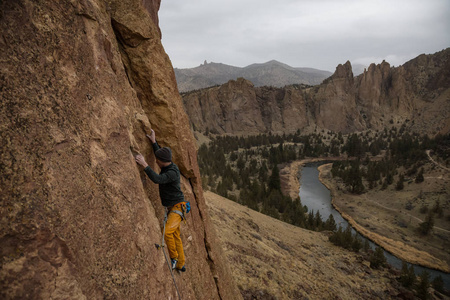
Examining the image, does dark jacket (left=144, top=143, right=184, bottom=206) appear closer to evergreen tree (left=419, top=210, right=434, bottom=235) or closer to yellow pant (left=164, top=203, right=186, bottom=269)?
yellow pant (left=164, top=203, right=186, bottom=269)

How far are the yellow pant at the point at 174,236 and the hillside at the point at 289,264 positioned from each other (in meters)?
7.66

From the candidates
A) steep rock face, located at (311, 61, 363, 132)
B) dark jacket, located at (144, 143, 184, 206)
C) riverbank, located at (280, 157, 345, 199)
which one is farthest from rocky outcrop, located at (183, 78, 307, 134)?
dark jacket, located at (144, 143, 184, 206)

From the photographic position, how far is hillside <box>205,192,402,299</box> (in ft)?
40.1

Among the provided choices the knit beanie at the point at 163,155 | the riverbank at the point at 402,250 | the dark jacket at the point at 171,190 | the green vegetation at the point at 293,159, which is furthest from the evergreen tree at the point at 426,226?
the knit beanie at the point at 163,155

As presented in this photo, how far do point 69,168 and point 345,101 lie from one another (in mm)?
109065

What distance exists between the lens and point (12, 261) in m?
2.16

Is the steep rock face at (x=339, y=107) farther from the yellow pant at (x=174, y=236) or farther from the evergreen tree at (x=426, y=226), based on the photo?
the yellow pant at (x=174, y=236)

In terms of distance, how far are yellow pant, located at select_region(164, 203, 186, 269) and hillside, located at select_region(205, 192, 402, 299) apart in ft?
25.1

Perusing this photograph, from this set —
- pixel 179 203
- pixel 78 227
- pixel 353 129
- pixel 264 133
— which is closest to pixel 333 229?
pixel 179 203

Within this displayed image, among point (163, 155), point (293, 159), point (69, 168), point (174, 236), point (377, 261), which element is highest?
point (69, 168)

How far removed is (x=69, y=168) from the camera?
277 cm

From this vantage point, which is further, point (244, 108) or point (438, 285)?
point (244, 108)

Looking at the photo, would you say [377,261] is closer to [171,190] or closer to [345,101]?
[171,190]

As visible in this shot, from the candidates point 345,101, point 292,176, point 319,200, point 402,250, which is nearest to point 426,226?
point 402,250
